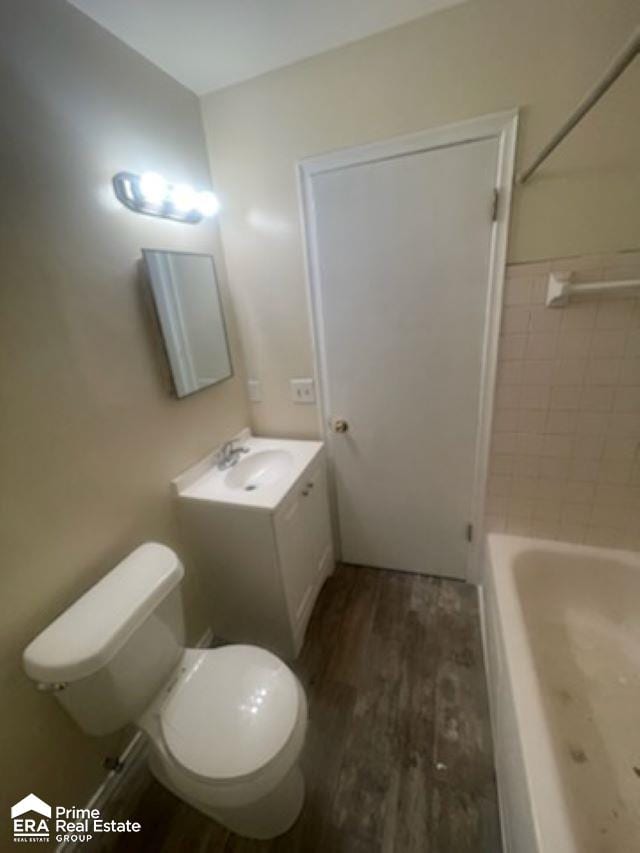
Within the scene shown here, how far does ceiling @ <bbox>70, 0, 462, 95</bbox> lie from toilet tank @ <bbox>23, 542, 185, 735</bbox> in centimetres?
163

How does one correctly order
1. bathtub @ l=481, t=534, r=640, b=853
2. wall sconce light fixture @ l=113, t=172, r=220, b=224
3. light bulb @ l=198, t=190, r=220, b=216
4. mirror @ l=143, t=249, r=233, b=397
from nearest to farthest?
bathtub @ l=481, t=534, r=640, b=853 → wall sconce light fixture @ l=113, t=172, r=220, b=224 → mirror @ l=143, t=249, r=233, b=397 → light bulb @ l=198, t=190, r=220, b=216

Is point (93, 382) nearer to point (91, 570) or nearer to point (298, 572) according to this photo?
point (91, 570)

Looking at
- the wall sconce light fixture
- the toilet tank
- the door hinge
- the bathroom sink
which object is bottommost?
the toilet tank

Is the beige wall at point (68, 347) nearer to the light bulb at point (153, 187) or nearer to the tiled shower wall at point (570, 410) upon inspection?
the light bulb at point (153, 187)

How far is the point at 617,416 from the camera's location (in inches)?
52.8

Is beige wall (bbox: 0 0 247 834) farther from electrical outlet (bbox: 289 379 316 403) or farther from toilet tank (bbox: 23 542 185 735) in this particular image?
electrical outlet (bbox: 289 379 316 403)

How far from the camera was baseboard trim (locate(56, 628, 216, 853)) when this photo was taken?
109cm

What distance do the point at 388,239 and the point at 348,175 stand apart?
0.29m

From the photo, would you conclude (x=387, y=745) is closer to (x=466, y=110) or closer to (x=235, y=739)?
(x=235, y=739)

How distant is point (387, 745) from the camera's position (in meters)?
1.28

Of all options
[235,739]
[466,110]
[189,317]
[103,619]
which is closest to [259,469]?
[189,317]

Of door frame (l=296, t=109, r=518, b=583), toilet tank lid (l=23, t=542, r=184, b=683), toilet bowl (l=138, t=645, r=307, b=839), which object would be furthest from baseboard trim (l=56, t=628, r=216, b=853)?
door frame (l=296, t=109, r=518, b=583)

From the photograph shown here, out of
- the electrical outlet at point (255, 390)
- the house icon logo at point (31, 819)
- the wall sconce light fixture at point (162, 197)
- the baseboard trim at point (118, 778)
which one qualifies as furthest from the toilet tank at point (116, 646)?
the wall sconce light fixture at point (162, 197)

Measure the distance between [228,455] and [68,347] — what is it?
82 centimetres
